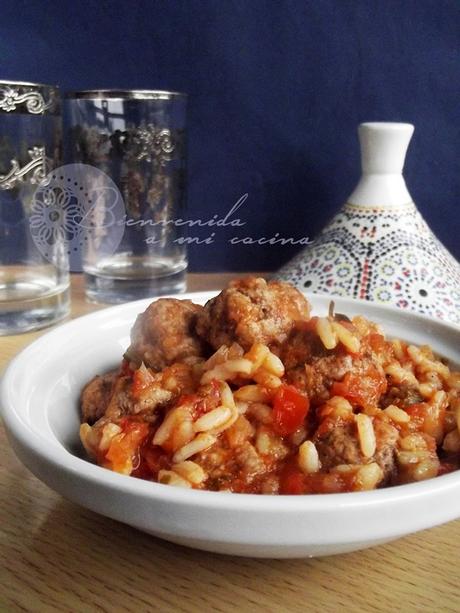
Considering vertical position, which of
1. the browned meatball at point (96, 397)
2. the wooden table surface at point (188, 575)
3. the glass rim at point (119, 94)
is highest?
the glass rim at point (119, 94)

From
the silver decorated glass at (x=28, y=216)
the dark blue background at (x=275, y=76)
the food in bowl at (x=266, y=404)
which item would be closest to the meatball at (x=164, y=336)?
the food in bowl at (x=266, y=404)

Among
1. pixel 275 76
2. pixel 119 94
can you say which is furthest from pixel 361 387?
pixel 275 76

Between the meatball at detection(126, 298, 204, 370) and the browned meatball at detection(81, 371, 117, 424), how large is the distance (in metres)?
0.06

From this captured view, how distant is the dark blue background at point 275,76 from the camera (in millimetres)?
2482

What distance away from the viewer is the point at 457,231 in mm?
2789

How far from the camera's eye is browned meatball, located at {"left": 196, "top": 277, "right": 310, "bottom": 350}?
47.7 inches

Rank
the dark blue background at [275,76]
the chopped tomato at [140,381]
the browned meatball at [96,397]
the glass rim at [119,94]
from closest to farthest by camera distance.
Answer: the chopped tomato at [140,381] < the browned meatball at [96,397] < the glass rim at [119,94] < the dark blue background at [275,76]

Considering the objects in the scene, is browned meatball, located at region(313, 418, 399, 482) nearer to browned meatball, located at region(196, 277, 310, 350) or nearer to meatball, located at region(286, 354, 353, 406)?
meatball, located at region(286, 354, 353, 406)

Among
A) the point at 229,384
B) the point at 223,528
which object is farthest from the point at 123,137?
the point at 223,528

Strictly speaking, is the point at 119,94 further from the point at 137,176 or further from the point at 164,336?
the point at 164,336

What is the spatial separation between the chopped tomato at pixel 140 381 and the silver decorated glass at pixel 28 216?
3.10ft

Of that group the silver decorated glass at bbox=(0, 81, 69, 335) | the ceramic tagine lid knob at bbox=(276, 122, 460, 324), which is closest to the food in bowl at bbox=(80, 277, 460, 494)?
the ceramic tagine lid knob at bbox=(276, 122, 460, 324)

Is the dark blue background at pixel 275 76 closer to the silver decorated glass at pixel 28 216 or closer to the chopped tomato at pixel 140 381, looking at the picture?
the silver decorated glass at pixel 28 216

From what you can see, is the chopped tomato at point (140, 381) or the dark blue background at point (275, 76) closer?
the chopped tomato at point (140, 381)
